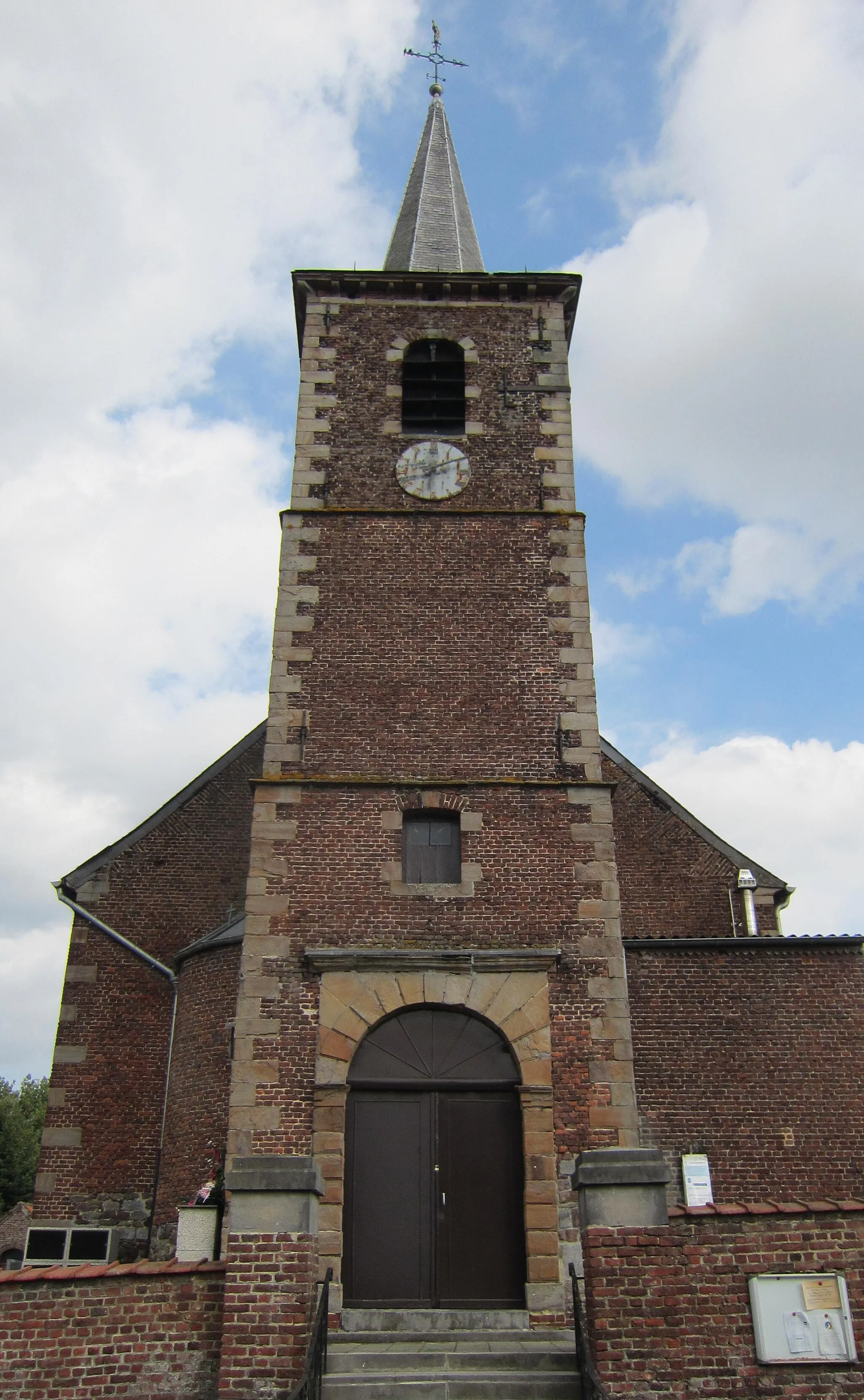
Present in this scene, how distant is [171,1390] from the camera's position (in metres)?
7.42

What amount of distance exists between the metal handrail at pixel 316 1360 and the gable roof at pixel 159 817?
8360 millimetres

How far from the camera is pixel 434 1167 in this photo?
10.0 metres

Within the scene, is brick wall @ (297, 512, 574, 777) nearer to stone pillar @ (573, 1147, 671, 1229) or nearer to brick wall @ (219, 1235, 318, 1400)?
stone pillar @ (573, 1147, 671, 1229)

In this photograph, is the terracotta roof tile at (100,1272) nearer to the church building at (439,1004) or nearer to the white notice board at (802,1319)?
the church building at (439,1004)

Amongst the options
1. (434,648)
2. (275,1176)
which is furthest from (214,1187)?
(434,648)

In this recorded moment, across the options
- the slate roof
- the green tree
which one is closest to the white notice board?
the slate roof

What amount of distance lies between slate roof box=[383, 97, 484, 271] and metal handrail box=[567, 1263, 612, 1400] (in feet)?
42.6

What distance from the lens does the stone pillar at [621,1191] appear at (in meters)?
7.37

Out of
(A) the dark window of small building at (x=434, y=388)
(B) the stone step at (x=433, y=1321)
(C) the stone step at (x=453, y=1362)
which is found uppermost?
(A) the dark window of small building at (x=434, y=388)

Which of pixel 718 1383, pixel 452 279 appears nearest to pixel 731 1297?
pixel 718 1383

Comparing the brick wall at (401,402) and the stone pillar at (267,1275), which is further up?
the brick wall at (401,402)

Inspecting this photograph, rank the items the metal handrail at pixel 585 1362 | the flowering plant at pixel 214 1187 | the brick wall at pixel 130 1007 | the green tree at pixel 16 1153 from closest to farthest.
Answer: the metal handrail at pixel 585 1362 < the flowering plant at pixel 214 1187 < the brick wall at pixel 130 1007 < the green tree at pixel 16 1153

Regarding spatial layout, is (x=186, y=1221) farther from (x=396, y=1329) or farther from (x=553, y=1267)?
(x=553, y=1267)

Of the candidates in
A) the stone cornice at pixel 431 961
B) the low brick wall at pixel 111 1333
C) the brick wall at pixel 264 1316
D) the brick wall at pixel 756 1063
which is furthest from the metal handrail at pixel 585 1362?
the brick wall at pixel 756 1063
